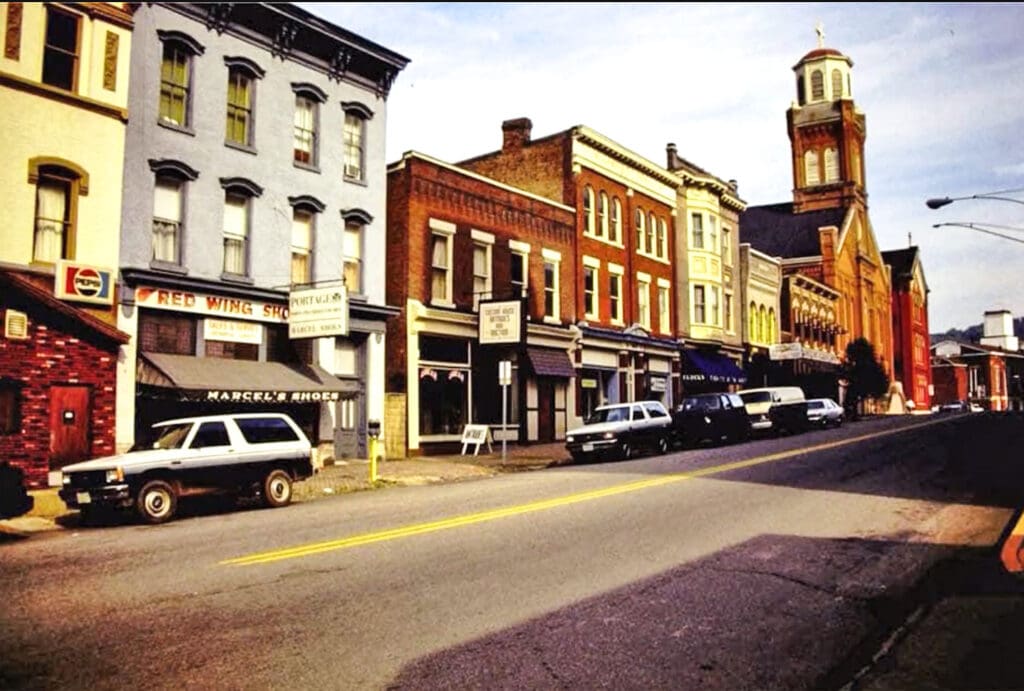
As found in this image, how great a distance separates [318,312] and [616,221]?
19260 mm

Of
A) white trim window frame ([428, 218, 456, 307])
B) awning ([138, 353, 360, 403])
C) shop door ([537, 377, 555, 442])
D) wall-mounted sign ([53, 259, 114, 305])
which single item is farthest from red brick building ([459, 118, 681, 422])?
wall-mounted sign ([53, 259, 114, 305])

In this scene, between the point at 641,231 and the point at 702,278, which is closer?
the point at 641,231

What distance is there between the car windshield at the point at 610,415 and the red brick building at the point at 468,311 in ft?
11.3

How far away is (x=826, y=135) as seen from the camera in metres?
78.6

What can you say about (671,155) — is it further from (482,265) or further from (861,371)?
(861,371)

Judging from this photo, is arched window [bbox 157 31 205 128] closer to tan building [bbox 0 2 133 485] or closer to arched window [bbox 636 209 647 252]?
tan building [bbox 0 2 133 485]

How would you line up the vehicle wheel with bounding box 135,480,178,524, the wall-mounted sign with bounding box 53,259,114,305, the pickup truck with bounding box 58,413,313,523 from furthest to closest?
the wall-mounted sign with bounding box 53,259,114,305, the vehicle wheel with bounding box 135,480,178,524, the pickup truck with bounding box 58,413,313,523

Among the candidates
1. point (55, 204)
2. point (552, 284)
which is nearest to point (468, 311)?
point (552, 284)

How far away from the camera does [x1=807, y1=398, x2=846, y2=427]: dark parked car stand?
3642cm

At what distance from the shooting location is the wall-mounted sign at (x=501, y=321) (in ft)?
85.4

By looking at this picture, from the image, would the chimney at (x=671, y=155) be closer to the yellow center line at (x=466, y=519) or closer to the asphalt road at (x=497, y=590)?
the yellow center line at (x=466, y=519)

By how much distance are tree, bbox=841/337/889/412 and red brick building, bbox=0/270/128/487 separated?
53.6m

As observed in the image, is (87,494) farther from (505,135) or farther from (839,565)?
(505,135)

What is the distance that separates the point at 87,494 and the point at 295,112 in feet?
45.5
